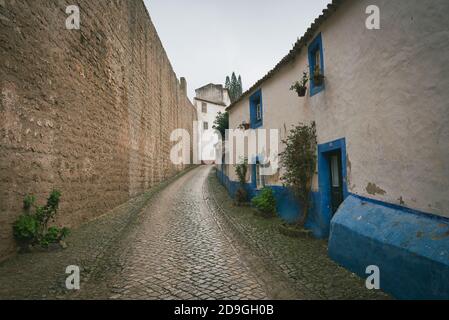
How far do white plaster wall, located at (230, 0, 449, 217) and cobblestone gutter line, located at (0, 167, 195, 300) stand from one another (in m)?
4.79

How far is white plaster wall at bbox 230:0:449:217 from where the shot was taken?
361 centimetres

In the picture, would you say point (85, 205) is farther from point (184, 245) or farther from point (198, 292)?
point (198, 292)

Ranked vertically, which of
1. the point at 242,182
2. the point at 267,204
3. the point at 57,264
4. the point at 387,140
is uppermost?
the point at 387,140

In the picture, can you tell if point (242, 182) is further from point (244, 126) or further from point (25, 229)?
point (25, 229)

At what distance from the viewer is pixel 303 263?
16.5 feet

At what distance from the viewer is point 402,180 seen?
423 cm

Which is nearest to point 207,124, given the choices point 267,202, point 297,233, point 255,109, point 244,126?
point 244,126

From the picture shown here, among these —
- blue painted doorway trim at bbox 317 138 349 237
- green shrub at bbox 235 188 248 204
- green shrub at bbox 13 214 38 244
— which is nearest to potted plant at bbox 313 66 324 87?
blue painted doorway trim at bbox 317 138 349 237

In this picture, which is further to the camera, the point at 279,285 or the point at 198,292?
the point at 279,285

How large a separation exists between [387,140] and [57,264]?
5.68m

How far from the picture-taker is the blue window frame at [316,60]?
673 cm
